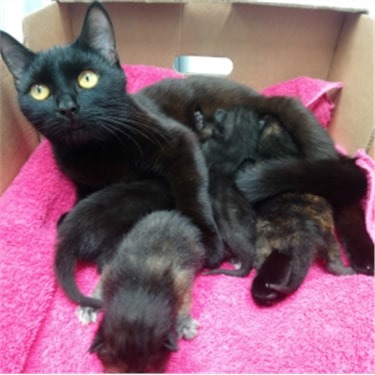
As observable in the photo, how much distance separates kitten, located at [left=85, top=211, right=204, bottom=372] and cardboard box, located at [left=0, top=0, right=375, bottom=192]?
2.08ft

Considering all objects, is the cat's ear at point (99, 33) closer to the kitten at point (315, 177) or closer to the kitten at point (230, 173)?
the kitten at point (315, 177)

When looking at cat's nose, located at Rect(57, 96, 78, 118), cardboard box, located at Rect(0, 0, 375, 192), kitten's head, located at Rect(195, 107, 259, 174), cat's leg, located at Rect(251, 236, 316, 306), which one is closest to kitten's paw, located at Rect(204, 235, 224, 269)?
cat's leg, located at Rect(251, 236, 316, 306)

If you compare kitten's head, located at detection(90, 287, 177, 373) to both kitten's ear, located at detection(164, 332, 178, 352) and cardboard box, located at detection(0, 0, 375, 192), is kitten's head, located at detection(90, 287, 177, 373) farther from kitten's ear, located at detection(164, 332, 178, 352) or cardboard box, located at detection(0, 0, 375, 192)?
cardboard box, located at detection(0, 0, 375, 192)

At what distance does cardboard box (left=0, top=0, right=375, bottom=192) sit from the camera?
1.37 meters

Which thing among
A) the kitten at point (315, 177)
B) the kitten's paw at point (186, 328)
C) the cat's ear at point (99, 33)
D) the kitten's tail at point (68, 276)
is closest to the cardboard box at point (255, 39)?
the kitten at point (315, 177)

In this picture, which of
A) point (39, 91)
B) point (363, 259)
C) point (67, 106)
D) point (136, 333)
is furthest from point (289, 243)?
point (39, 91)

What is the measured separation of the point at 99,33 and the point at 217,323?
0.81 metres

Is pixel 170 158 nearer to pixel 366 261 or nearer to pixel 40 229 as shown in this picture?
pixel 40 229

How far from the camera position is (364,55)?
4.55ft

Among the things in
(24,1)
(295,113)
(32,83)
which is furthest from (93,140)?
(24,1)

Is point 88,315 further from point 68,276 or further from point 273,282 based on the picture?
point 273,282

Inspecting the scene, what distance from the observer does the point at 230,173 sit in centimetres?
118

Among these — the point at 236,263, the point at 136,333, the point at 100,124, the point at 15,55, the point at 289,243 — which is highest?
the point at 15,55

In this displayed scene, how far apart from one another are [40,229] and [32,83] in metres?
0.39
